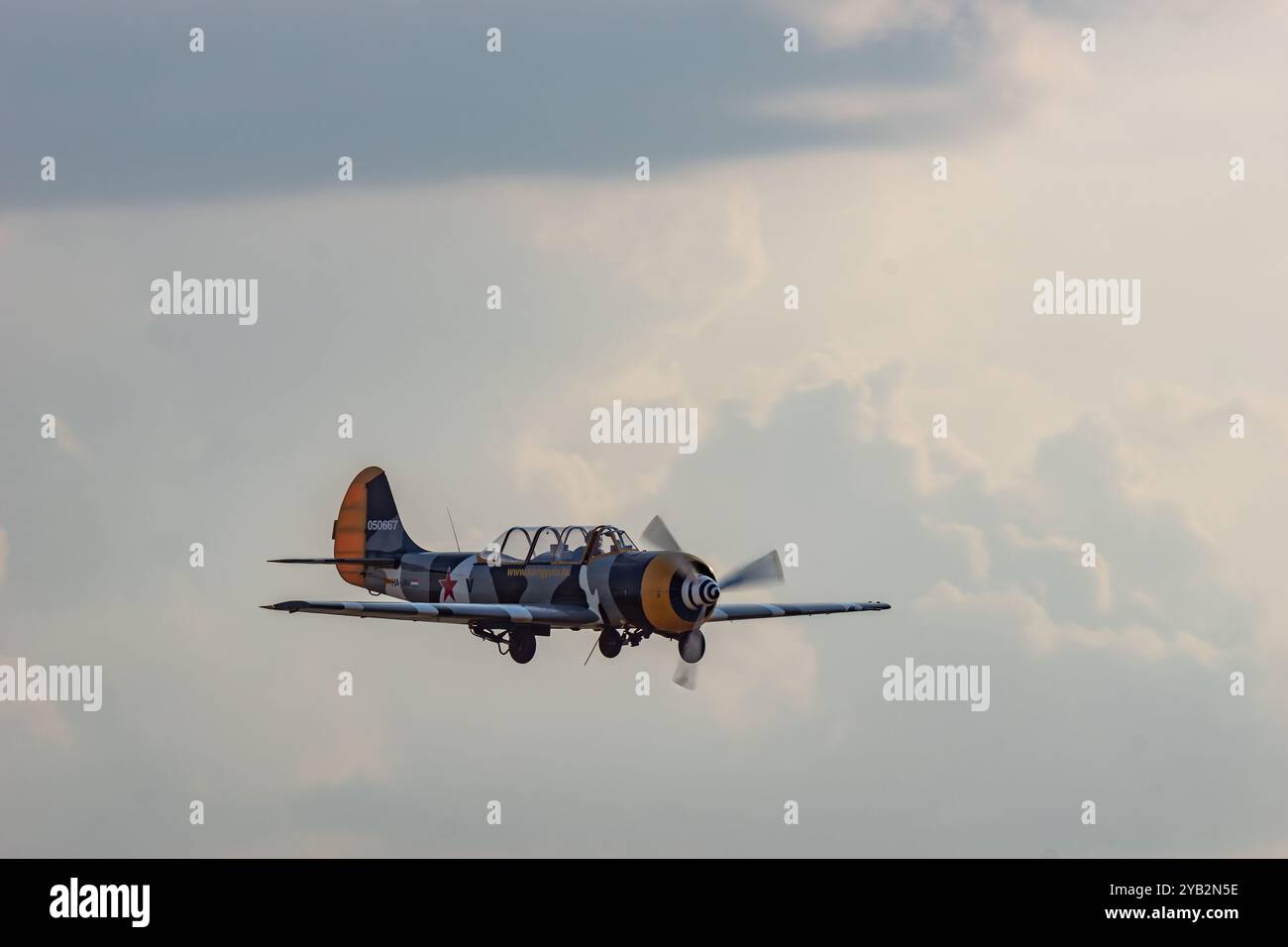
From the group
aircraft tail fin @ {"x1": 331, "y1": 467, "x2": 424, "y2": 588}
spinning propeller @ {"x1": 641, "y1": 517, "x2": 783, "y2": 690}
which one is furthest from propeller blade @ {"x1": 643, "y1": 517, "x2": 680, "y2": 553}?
aircraft tail fin @ {"x1": 331, "y1": 467, "x2": 424, "y2": 588}

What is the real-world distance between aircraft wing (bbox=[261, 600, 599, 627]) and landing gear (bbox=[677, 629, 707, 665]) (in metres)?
2.27

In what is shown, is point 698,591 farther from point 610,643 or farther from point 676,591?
point 610,643

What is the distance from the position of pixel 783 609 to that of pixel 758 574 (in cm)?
271

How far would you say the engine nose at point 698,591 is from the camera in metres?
51.2

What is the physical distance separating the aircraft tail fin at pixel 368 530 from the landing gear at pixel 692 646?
41.2ft

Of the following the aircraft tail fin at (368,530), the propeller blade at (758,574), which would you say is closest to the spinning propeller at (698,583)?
the propeller blade at (758,574)

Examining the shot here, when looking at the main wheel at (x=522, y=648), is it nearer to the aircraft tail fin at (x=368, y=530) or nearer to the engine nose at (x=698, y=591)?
the engine nose at (x=698, y=591)

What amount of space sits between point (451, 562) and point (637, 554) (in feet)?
27.0

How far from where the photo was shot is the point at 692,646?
2064 inches

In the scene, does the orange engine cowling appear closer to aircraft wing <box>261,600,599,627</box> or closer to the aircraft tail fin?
aircraft wing <box>261,600,599,627</box>

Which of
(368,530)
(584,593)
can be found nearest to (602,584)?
(584,593)

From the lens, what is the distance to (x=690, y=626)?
51656mm

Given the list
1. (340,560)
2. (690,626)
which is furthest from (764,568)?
(340,560)
